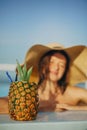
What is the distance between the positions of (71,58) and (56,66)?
11cm

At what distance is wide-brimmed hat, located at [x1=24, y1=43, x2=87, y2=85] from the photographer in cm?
164

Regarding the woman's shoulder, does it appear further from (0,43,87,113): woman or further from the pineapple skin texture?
the pineapple skin texture

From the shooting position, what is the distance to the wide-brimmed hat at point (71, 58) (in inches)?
64.6

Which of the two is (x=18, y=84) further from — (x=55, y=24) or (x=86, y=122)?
(x=55, y=24)

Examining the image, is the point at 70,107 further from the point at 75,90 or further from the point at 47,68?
the point at 47,68

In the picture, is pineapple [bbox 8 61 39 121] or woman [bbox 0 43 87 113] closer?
pineapple [bbox 8 61 39 121]

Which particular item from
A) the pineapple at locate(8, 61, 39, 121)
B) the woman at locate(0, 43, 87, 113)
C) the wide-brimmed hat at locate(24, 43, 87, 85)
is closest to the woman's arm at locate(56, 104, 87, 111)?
the woman at locate(0, 43, 87, 113)

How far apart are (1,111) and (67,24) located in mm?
702

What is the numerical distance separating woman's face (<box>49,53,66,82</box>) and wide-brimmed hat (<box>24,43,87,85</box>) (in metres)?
0.05

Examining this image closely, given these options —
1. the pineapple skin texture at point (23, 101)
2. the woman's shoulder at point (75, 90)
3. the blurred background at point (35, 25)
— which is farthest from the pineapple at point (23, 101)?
the woman's shoulder at point (75, 90)

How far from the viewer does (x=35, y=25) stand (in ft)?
5.49

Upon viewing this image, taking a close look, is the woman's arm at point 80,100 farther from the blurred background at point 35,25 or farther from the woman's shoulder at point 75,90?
the blurred background at point 35,25

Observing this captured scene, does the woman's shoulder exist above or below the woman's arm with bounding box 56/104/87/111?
above

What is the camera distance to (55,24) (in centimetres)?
170
